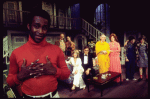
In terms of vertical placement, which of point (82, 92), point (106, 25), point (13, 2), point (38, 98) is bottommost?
point (82, 92)

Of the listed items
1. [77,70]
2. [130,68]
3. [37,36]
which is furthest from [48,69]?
[130,68]

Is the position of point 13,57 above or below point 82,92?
above

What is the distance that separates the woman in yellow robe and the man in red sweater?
325cm

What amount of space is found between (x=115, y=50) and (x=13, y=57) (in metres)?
3.79

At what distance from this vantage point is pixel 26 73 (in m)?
1.00

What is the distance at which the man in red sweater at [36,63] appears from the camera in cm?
104

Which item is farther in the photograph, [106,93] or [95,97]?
[106,93]

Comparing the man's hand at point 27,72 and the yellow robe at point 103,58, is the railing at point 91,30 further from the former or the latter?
the man's hand at point 27,72

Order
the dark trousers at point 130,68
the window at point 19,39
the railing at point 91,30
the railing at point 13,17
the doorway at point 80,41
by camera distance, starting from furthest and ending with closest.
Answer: the doorway at point 80,41 → the railing at point 91,30 → the window at point 19,39 → the railing at point 13,17 → the dark trousers at point 130,68

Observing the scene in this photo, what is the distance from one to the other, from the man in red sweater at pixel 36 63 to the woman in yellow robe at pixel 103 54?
325 centimetres

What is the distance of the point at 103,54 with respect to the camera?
4164 mm

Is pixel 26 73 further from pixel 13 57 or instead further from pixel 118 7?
pixel 118 7

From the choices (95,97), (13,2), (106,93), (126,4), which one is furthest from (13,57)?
(126,4)

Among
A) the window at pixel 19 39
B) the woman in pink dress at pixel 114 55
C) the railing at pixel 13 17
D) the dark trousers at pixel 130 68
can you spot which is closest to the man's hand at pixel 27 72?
the woman in pink dress at pixel 114 55
